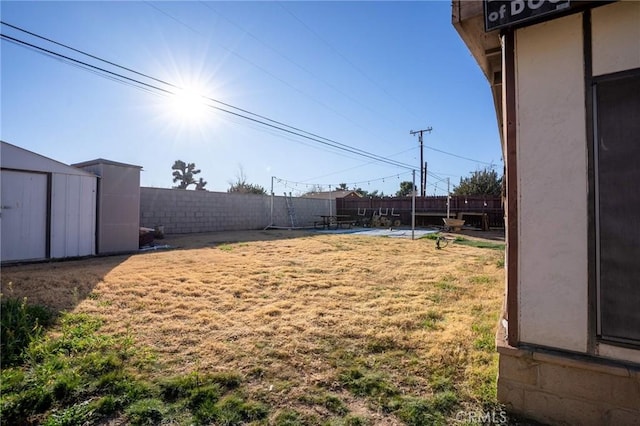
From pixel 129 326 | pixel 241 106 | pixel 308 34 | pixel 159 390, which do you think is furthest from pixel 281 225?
pixel 159 390

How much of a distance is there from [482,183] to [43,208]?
84.0 ft

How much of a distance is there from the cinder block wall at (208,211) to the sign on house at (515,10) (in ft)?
38.9

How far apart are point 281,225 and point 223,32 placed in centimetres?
1028

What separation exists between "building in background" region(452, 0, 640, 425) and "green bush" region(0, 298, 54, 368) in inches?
132

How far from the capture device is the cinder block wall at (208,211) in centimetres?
1130

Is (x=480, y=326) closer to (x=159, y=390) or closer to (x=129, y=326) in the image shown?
(x=159, y=390)

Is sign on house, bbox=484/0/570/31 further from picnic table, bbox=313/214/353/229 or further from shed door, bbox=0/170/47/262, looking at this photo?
picnic table, bbox=313/214/353/229

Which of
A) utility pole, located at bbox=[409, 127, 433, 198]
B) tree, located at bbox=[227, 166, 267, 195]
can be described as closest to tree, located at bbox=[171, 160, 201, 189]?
tree, located at bbox=[227, 166, 267, 195]

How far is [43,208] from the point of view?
20.4 feet

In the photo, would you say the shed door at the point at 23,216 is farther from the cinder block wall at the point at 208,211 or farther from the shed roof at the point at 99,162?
the cinder block wall at the point at 208,211

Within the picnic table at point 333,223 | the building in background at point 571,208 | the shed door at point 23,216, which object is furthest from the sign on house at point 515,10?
the picnic table at point 333,223

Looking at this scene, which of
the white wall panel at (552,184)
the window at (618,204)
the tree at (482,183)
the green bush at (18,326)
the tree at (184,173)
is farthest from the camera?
the tree at (184,173)

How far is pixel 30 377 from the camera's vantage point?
1.94m

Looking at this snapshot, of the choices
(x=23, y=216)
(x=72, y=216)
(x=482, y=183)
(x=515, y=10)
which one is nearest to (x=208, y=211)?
(x=72, y=216)
